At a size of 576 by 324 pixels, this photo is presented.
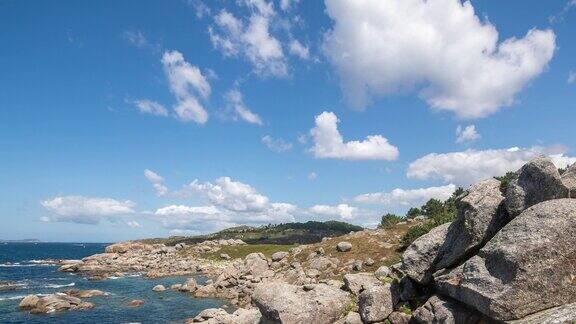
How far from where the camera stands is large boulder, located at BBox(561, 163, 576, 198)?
75.7 ft

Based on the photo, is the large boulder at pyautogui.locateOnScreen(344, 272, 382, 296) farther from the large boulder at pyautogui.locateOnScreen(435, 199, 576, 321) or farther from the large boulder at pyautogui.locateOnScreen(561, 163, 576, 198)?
the large boulder at pyautogui.locateOnScreen(561, 163, 576, 198)

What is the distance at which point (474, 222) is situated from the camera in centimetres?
2525

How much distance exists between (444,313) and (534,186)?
26.2 ft

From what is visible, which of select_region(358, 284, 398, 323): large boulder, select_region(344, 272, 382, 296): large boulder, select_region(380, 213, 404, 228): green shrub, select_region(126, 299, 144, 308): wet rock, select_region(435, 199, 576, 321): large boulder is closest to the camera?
select_region(435, 199, 576, 321): large boulder

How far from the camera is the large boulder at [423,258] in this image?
27.9 m

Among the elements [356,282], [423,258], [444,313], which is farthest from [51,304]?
[444,313]

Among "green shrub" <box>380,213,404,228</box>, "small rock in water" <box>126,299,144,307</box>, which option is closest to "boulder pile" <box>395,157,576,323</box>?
"small rock in water" <box>126,299,144,307</box>

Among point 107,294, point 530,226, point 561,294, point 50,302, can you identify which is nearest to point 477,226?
point 530,226

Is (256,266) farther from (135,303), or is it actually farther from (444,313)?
(444,313)

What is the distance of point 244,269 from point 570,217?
6662 centimetres

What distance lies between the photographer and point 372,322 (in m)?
28.8

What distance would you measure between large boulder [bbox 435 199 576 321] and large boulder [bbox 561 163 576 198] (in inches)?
75.6

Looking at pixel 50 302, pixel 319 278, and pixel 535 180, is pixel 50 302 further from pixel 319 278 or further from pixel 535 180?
pixel 535 180

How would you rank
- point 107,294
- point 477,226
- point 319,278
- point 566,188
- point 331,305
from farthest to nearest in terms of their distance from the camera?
point 107,294 → point 319,278 → point 331,305 → point 477,226 → point 566,188
